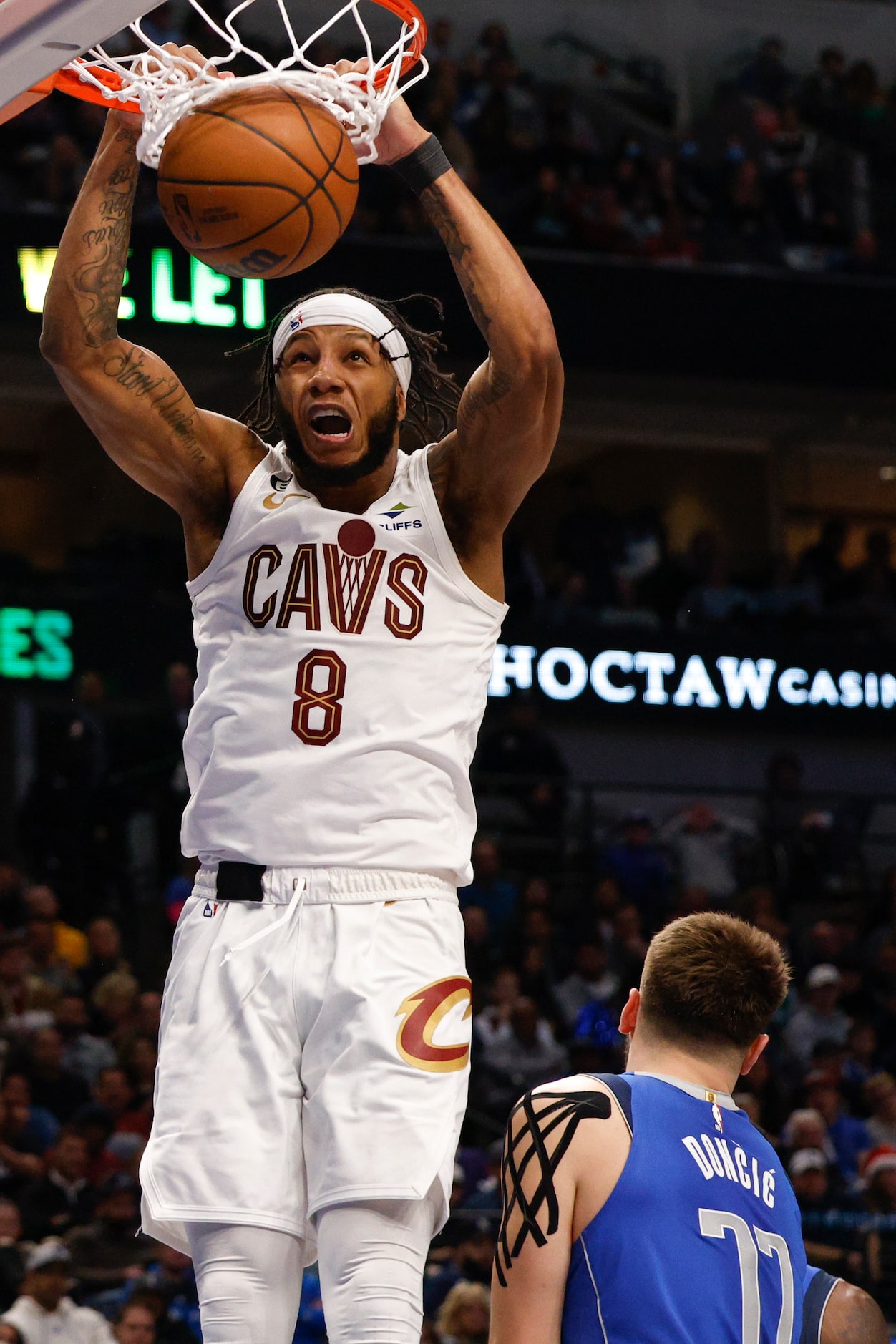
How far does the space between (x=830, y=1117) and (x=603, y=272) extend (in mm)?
6879

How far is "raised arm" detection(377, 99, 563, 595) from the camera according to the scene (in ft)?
11.1

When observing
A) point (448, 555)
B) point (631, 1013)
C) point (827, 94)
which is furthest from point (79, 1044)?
point (827, 94)

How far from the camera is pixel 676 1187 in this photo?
115 inches

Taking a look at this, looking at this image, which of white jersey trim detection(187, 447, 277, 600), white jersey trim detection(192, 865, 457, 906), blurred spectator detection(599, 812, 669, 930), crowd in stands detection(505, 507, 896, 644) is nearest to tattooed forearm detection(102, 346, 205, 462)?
white jersey trim detection(187, 447, 277, 600)

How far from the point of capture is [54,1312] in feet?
24.8

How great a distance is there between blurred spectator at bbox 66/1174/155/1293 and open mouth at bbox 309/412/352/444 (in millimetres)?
5485

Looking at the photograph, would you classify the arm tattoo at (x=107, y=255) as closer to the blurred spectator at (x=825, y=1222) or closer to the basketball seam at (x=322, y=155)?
the basketball seam at (x=322, y=155)

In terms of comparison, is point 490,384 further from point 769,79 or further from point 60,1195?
point 769,79

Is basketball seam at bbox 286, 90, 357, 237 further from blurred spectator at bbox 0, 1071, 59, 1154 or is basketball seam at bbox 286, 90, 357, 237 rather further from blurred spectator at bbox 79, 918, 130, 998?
blurred spectator at bbox 79, 918, 130, 998

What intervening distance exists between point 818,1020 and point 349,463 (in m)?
9.31

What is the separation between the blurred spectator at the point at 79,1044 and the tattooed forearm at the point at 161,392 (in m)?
6.97

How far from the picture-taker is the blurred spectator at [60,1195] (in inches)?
322

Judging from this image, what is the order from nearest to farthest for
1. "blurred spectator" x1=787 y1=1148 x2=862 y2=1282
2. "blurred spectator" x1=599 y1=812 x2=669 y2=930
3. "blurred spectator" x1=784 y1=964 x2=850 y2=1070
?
"blurred spectator" x1=787 y1=1148 x2=862 y2=1282, "blurred spectator" x1=784 y1=964 x2=850 y2=1070, "blurred spectator" x1=599 y1=812 x2=669 y2=930

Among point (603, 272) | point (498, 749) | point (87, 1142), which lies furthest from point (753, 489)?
point (87, 1142)
